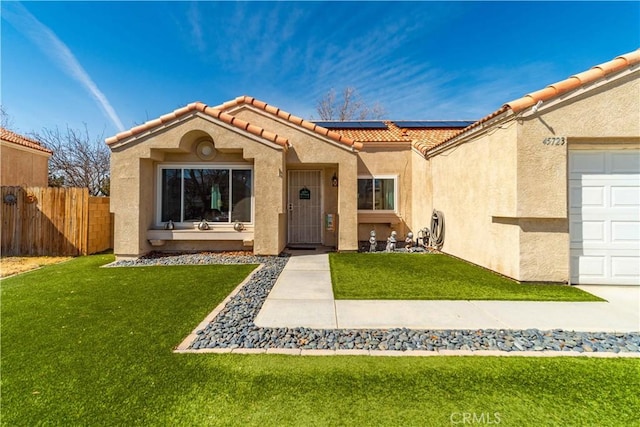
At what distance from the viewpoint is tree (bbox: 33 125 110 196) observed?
922 inches

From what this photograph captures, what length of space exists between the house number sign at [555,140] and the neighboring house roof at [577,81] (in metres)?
0.90

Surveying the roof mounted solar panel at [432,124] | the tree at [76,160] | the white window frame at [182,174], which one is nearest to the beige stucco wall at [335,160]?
the white window frame at [182,174]

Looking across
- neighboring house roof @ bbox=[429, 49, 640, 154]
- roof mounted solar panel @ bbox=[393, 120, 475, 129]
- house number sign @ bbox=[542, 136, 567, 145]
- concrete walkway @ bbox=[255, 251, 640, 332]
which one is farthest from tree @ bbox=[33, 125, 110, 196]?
house number sign @ bbox=[542, 136, 567, 145]

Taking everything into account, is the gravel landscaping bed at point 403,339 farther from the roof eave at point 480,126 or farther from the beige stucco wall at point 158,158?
the beige stucco wall at point 158,158

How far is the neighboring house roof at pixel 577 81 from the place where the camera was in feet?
20.1

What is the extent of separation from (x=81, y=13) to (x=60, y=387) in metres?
12.1

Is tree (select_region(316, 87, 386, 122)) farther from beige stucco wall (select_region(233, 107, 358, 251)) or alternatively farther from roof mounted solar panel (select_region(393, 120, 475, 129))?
beige stucco wall (select_region(233, 107, 358, 251))

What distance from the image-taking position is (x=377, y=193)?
1308 centimetres

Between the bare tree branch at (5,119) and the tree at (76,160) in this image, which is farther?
the tree at (76,160)

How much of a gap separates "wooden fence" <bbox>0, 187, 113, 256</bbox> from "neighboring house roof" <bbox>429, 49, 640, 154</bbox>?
15400 millimetres

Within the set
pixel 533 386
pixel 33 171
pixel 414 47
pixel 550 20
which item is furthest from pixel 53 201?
pixel 550 20

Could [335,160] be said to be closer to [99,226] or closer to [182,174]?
[182,174]

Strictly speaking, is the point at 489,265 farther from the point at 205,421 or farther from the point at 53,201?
the point at 53,201

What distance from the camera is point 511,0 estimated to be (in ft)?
32.2
